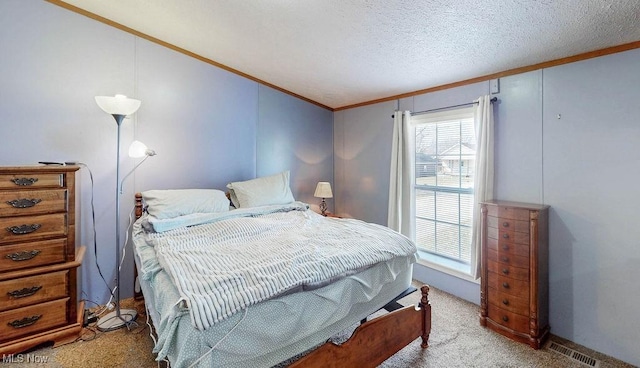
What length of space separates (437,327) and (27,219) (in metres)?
3.07

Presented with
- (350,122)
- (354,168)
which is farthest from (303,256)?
(350,122)

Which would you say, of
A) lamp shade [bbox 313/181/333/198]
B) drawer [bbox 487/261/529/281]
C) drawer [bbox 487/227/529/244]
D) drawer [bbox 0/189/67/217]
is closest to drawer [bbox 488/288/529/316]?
drawer [bbox 487/261/529/281]

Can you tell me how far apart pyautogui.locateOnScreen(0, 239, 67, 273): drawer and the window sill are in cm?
290

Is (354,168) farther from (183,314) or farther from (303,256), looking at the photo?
(183,314)

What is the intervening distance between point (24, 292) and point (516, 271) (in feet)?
11.4

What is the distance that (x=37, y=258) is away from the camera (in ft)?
6.28

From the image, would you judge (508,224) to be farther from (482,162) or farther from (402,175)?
(402,175)

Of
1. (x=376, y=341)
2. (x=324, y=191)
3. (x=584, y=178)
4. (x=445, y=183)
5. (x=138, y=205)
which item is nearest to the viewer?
(x=376, y=341)

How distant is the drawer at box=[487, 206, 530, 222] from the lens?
2.09 metres

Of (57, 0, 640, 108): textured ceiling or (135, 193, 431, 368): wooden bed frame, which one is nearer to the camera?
(135, 193, 431, 368): wooden bed frame

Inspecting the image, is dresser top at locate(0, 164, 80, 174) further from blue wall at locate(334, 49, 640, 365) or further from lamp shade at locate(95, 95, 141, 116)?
blue wall at locate(334, 49, 640, 365)

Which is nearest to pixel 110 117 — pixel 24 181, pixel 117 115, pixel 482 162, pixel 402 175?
pixel 117 115

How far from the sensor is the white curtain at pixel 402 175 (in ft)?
10.6

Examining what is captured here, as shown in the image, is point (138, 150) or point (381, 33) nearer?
point (381, 33)
